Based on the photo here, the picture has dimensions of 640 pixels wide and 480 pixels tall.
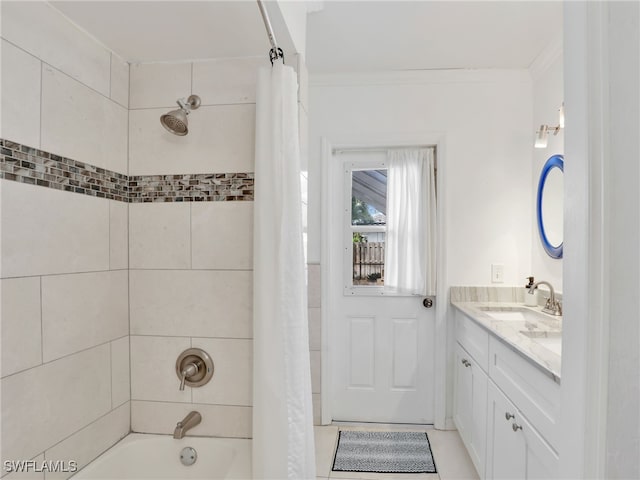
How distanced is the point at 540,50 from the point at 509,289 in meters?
1.50

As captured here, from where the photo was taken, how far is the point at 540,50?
2.24 metres

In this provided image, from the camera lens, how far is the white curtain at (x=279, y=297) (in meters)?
1.27

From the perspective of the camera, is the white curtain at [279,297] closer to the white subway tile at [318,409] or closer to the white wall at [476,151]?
the white subway tile at [318,409]

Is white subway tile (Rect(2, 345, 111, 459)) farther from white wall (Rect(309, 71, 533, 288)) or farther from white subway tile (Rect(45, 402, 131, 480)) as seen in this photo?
white wall (Rect(309, 71, 533, 288))

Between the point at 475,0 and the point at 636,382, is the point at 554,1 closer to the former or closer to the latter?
the point at 475,0

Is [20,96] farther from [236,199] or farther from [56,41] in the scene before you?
[236,199]

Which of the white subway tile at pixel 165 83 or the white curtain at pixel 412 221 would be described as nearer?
the white subway tile at pixel 165 83

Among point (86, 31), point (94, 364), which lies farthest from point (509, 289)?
point (86, 31)

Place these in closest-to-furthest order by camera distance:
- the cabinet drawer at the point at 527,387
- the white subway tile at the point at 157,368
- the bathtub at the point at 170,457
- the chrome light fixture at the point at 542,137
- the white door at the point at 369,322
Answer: the cabinet drawer at the point at 527,387 → the bathtub at the point at 170,457 → the white subway tile at the point at 157,368 → the chrome light fixture at the point at 542,137 → the white door at the point at 369,322

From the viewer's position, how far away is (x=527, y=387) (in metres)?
1.40

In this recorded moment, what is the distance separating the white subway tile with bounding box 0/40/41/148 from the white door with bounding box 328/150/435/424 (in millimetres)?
1785

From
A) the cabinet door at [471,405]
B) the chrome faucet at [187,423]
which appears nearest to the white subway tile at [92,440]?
the chrome faucet at [187,423]

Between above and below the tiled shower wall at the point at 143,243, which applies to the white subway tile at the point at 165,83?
above

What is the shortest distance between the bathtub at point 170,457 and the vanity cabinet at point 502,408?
1070 millimetres
